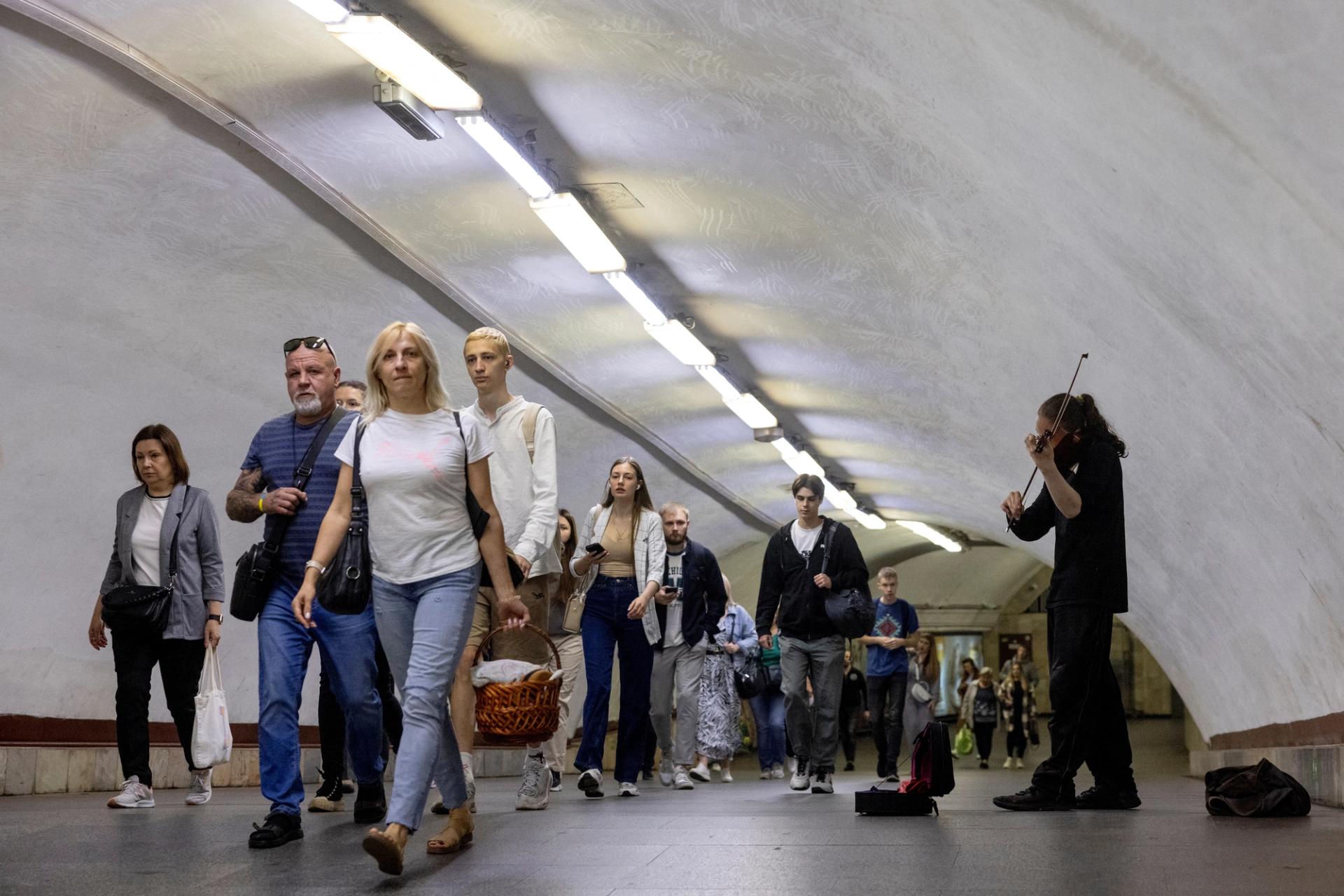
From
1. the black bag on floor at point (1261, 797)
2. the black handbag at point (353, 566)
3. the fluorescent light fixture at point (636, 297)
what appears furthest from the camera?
the fluorescent light fixture at point (636, 297)

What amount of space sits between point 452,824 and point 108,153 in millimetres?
4263

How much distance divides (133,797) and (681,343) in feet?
20.9

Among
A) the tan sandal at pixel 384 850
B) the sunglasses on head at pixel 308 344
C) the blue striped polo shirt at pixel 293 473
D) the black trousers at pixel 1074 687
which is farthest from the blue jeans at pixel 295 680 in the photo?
the black trousers at pixel 1074 687

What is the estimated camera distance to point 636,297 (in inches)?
444

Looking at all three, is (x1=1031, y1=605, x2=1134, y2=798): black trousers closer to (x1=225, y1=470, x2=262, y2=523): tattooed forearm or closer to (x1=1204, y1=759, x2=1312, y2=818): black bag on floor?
(x1=1204, y1=759, x2=1312, y2=818): black bag on floor

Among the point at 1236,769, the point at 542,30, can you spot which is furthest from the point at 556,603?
the point at 1236,769

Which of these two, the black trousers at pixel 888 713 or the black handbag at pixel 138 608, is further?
the black trousers at pixel 888 713

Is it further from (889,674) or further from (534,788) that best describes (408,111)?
(889,674)

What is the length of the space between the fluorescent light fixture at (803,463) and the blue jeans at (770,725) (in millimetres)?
3813

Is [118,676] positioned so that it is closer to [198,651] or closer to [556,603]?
[198,651]

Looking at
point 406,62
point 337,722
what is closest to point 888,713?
point 337,722

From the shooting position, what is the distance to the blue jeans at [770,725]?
14.9 m

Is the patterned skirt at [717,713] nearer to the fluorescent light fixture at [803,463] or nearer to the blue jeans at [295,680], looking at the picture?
the fluorescent light fixture at [803,463]

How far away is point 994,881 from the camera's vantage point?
4105 millimetres
